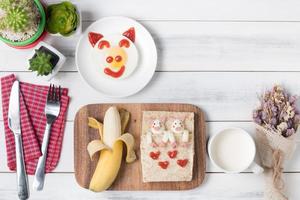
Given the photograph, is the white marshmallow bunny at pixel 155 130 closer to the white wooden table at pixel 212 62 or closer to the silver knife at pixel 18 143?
the white wooden table at pixel 212 62

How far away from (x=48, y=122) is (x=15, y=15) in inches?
9.7

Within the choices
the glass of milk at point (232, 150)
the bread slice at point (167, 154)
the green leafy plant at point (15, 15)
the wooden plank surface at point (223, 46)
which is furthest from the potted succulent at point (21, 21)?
the glass of milk at point (232, 150)

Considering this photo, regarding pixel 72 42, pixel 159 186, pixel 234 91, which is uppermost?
pixel 72 42

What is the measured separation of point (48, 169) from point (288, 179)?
55 cm

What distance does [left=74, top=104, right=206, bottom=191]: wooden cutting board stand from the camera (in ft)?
3.20

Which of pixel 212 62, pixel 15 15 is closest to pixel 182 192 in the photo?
pixel 212 62

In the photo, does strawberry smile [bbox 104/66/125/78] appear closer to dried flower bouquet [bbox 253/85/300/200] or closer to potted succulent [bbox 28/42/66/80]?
potted succulent [bbox 28/42/66/80]

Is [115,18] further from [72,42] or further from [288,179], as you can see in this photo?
[288,179]

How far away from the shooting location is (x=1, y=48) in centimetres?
100

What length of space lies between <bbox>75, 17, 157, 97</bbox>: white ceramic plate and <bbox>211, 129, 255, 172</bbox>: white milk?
0.69 ft

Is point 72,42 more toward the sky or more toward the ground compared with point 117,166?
more toward the sky

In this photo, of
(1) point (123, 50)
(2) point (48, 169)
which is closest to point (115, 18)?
(1) point (123, 50)

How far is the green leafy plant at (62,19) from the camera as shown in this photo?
92cm

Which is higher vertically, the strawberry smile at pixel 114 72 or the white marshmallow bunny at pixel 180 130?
the strawberry smile at pixel 114 72
